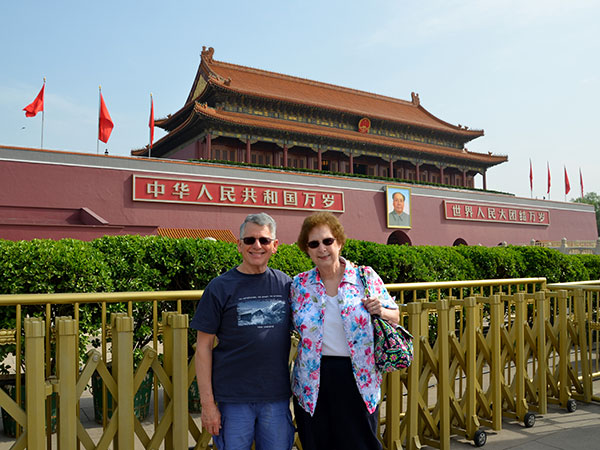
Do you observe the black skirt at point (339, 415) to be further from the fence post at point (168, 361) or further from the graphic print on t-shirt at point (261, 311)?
the fence post at point (168, 361)

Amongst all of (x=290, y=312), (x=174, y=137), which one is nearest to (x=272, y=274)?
(x=290, y=312)

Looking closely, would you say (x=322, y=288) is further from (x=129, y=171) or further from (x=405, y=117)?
(x=405, y=117)

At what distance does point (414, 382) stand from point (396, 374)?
0.58ft

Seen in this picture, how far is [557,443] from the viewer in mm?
3461

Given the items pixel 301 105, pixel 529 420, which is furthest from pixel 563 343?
pixel 301 105

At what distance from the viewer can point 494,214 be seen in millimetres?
26594

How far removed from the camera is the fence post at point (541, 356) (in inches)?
161

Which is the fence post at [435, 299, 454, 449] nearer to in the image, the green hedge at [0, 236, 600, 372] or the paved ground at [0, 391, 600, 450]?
the paved ground at [0, 391, 600, 450]

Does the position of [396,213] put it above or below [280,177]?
below

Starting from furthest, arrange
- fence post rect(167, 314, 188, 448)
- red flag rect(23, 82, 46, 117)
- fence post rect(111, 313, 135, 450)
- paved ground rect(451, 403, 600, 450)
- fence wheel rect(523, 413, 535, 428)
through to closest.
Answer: red flag rect(23, 82, 46, 117), fence wheel rect(523, 413, 535, 428), paved ground rect(451, 403, 600, 450), fence post rect(167, 314, 188, 448), fence post rect(111, 313, 135, 450)

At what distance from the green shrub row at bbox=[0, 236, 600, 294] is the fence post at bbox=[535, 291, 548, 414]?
74.1 inches

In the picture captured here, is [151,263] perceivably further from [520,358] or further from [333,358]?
[520,358]

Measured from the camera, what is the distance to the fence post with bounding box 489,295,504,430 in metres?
Answer: 3.69

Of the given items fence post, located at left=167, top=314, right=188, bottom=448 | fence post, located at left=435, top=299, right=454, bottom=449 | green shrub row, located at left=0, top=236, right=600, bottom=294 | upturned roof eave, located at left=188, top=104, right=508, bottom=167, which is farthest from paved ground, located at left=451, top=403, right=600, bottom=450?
upturned roof eave, located at left=188, top=104, right=508, bottom=167
